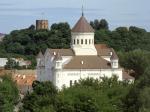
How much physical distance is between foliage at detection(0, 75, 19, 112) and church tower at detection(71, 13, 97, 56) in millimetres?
7732

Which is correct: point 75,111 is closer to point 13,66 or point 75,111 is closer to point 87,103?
point 87,103

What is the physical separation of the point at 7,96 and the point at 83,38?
47.9 feet

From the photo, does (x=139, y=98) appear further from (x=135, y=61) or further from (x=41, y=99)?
(x=135, y=61)

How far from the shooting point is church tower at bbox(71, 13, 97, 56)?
8456 cm

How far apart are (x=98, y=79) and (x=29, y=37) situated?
73.2m

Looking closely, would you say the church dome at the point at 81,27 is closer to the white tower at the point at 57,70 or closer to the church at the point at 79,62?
the church at the point at 79,62

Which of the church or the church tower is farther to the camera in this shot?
the church tower

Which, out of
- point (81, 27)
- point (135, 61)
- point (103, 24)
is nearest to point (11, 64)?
point (103, 24)

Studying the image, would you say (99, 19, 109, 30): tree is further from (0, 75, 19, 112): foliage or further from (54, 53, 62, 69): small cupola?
(0, 75, 19, 112): foliage

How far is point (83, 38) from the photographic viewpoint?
85.0m

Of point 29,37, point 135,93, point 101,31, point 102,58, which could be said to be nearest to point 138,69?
point 102,58

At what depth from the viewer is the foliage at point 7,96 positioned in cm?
6557

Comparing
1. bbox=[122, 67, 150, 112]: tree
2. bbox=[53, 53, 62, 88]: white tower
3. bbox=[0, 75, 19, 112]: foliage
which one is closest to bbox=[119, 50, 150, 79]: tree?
bbox=[53, 53, 62, 88]: white tower

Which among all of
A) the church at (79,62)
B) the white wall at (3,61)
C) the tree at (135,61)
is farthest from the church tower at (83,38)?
the white wall at (3,61)
